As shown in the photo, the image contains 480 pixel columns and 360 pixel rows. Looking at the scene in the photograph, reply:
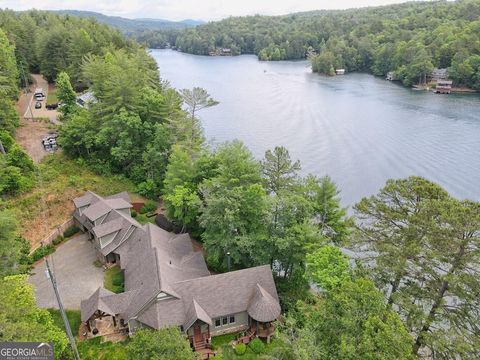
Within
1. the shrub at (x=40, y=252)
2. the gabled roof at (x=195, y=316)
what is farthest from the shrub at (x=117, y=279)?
the gabled roof at (x=195, y=316)

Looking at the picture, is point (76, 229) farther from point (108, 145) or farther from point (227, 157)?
point (227, 157)

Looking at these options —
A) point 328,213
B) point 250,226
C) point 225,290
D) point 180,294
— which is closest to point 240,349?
point 225,290

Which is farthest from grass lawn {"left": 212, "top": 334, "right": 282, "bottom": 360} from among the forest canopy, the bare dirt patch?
the forest canopy

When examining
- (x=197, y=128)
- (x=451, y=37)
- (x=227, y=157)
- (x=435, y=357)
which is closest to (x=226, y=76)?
(x=451, y=37)

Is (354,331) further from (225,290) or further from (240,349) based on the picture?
(225,290)

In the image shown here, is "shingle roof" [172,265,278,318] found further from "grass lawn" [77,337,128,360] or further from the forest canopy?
the forest canopy

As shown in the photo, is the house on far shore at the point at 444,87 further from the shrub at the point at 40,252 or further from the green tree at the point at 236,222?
the shrub at the point at 40,252
